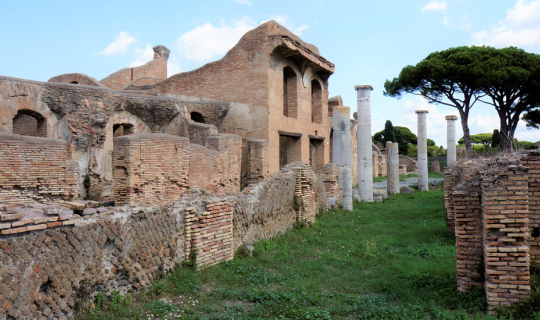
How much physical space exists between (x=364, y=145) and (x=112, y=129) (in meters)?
8.90

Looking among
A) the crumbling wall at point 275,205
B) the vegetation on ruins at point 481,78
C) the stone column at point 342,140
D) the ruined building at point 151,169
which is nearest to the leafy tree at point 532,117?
the vegetation on ruins at point 481,78

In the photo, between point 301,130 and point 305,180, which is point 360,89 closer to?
point 301,130

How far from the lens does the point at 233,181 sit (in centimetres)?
1165

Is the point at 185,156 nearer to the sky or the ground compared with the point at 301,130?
nearer to the ground

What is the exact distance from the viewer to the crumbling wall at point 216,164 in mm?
9984

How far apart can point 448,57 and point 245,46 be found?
10.9 m

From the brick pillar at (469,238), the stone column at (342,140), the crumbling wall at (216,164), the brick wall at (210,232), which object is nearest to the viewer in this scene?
the brick pillar at (469,238)

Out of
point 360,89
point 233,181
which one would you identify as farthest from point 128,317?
point 360,89

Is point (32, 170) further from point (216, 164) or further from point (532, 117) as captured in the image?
point (532, 117)

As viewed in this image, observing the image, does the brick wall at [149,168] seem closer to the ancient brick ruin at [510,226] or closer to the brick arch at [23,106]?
the brick arch at [23,106]

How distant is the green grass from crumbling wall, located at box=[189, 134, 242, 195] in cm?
338

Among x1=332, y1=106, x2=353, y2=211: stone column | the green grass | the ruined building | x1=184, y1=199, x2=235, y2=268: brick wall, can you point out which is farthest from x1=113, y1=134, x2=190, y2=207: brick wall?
x1=332, y1=106, x2=353, y2=211: stone column

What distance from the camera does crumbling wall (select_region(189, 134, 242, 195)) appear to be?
998 cm

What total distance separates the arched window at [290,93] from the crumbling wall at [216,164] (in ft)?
15.4
